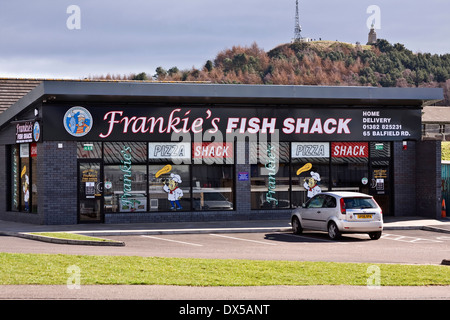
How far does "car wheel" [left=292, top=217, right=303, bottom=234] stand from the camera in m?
22.0

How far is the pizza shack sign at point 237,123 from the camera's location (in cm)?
2431

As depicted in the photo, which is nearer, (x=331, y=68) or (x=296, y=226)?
(x=296, y=226)

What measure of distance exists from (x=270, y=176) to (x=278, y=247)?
8185 mm

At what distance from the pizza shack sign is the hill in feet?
246

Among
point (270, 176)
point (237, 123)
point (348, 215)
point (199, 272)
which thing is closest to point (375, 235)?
point (348, 215)

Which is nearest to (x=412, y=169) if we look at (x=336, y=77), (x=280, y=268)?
(x=280, y=268)

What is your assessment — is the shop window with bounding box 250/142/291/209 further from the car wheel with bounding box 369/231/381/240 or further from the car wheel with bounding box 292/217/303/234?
the car wheel with bounding box 369/231/381/240

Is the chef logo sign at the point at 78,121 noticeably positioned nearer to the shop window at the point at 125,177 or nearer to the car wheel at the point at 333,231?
the shop window at the point at 125,177

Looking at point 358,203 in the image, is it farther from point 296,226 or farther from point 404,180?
point 404,180

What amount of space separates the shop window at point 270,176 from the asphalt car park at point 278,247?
12.7 feet

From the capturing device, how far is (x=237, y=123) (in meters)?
25.7

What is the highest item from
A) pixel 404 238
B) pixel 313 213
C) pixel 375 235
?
pixel 313 213

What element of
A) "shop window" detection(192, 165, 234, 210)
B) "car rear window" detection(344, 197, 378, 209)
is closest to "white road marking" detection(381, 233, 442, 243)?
"car rear window" detection(344, 197, 378, 209)
